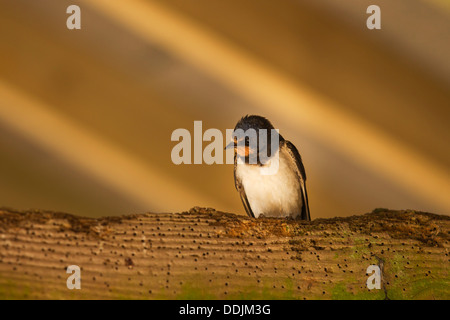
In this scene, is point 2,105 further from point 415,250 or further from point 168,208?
point 415,250

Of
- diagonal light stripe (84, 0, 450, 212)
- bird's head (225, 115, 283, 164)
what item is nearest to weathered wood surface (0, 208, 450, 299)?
bird's head (225, 115, 283, 164)

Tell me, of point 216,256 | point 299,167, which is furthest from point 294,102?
point 216,256

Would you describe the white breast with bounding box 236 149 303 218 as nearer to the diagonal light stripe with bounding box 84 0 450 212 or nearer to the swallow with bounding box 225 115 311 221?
the swallow with bounding box 225 115 311 221

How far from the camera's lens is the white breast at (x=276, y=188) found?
70.2 inches

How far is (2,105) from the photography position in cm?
189

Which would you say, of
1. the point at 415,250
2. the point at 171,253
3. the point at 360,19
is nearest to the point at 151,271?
the point at 171,253

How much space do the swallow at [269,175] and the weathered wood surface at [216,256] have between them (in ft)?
2.36

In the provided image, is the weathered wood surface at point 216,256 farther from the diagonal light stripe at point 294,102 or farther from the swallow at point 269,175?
the diagonal light stripe at point 294,102

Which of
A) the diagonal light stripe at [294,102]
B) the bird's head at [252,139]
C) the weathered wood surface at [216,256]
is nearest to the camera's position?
the weathered wood surface at [216,256]

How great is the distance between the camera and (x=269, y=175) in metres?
1.78

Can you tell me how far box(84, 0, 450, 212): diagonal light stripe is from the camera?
1.98m

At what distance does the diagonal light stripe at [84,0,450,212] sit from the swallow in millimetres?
281

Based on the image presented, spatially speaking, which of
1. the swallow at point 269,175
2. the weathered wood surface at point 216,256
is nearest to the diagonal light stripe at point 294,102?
the swallow at point 269,175

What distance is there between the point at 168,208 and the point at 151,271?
1.20 meters
